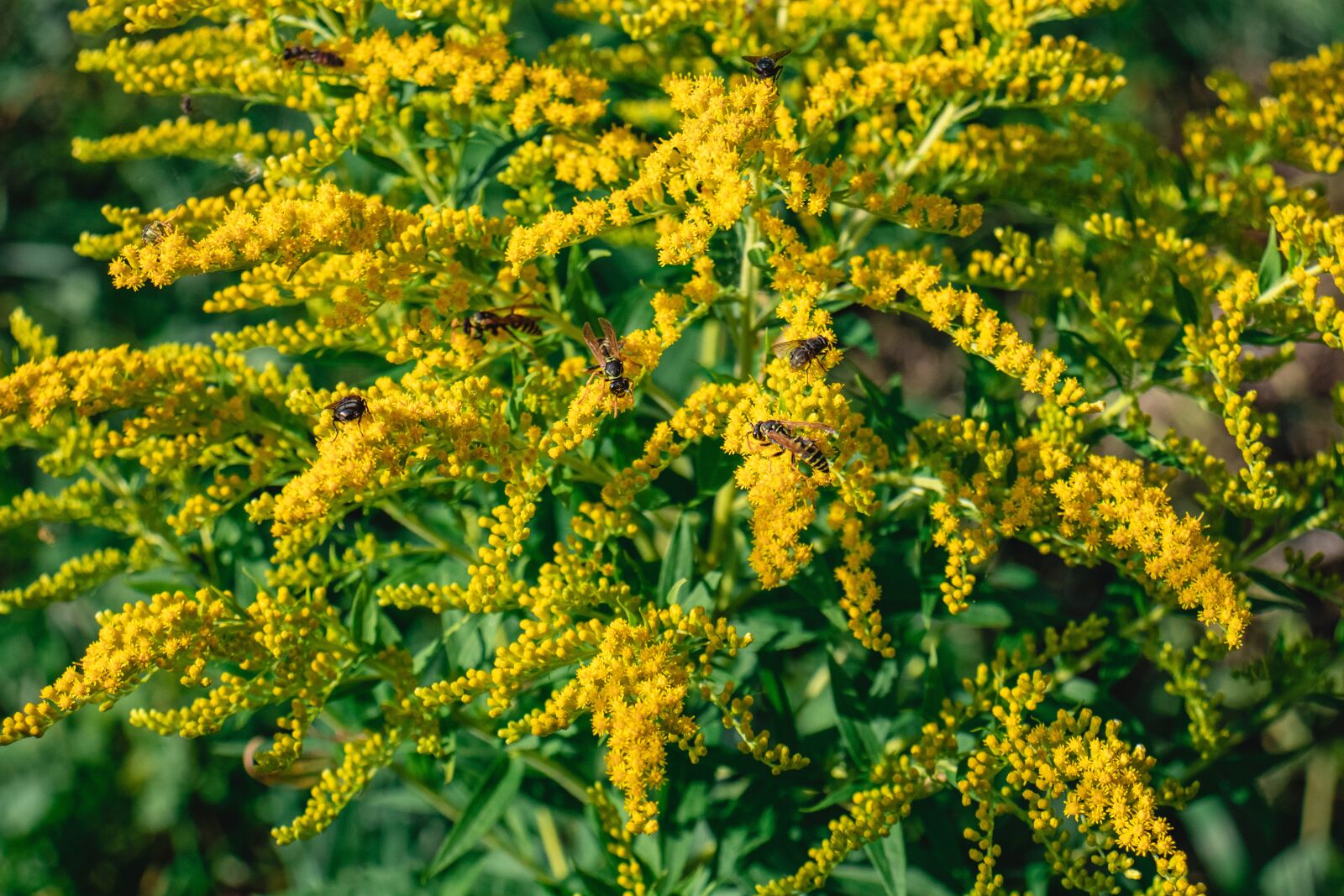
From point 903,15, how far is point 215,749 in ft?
10.5

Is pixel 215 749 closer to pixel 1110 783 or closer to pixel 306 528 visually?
pixel 306 528

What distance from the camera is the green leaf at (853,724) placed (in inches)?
114

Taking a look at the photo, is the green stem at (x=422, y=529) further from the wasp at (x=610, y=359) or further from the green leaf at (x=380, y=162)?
the green leaf at (x=380, y=162)

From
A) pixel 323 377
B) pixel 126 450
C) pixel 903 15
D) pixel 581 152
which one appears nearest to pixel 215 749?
pixel 126 450

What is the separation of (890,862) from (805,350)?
1330 mm

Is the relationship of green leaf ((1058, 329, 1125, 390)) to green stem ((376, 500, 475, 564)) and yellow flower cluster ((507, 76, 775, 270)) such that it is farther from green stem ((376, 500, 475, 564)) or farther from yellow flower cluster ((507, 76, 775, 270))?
green stem ((376, 500, 475, 564))

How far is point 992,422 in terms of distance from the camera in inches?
117

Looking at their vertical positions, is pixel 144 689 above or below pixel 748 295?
below

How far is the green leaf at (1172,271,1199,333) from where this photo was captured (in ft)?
9.43

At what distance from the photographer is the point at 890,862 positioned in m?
2.72

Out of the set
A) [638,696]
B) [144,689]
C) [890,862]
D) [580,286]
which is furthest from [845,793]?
[144,689]

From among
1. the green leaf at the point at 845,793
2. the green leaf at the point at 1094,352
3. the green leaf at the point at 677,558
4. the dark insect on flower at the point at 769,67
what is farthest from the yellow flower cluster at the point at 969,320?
the green leaf at the point at 845,793

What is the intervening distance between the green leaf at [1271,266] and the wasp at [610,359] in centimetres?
173

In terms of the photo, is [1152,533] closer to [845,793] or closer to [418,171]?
[845,793]
